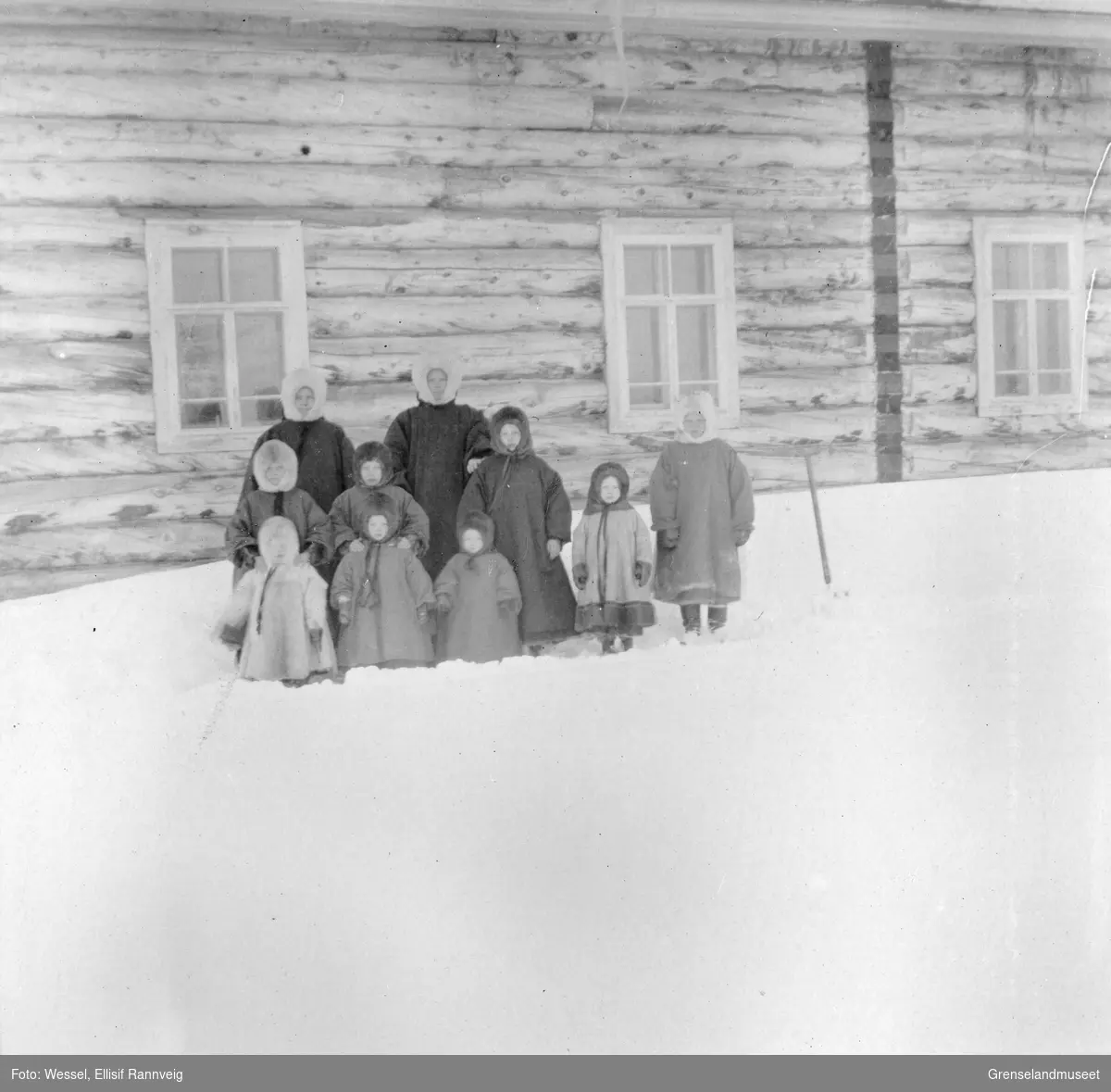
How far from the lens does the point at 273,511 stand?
444cm

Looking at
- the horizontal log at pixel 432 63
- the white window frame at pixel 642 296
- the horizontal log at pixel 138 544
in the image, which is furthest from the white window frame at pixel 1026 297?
the horizontal log at pixel 138 544

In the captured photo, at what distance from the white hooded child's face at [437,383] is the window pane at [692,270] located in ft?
4.99

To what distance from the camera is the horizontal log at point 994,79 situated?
588cm

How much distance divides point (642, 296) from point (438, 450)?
5.21 feet

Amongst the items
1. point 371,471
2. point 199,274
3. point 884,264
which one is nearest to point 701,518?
point 371,471

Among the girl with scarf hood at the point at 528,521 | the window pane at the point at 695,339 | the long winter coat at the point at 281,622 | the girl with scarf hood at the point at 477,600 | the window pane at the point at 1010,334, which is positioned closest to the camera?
the long winter coat at the point at 281,622

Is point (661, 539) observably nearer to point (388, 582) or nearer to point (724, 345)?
point (388, 582)

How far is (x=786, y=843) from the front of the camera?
3.92 meters

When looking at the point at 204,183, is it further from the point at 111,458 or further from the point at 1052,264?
the point at 1052,264

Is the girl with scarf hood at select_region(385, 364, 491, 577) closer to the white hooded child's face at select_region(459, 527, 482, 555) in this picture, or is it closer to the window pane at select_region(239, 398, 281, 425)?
the white hooded child's face at select_region(459, 527, 482, 555)

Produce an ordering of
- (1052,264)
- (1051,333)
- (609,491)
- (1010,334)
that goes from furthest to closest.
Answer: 1. (1010,334)
2. (1051,333)
3. (1052,264)
4. (609,491)

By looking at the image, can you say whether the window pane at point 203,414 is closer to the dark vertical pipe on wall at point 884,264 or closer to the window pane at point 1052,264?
the dark vertical pipe on wall at point 884,264

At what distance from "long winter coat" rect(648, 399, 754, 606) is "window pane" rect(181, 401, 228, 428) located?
6.56 ft

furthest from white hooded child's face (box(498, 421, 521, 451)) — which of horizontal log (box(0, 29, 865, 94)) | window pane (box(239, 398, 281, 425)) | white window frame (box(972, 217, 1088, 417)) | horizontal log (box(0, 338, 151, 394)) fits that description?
white window frame (box(972, 217, 1088, 417))
